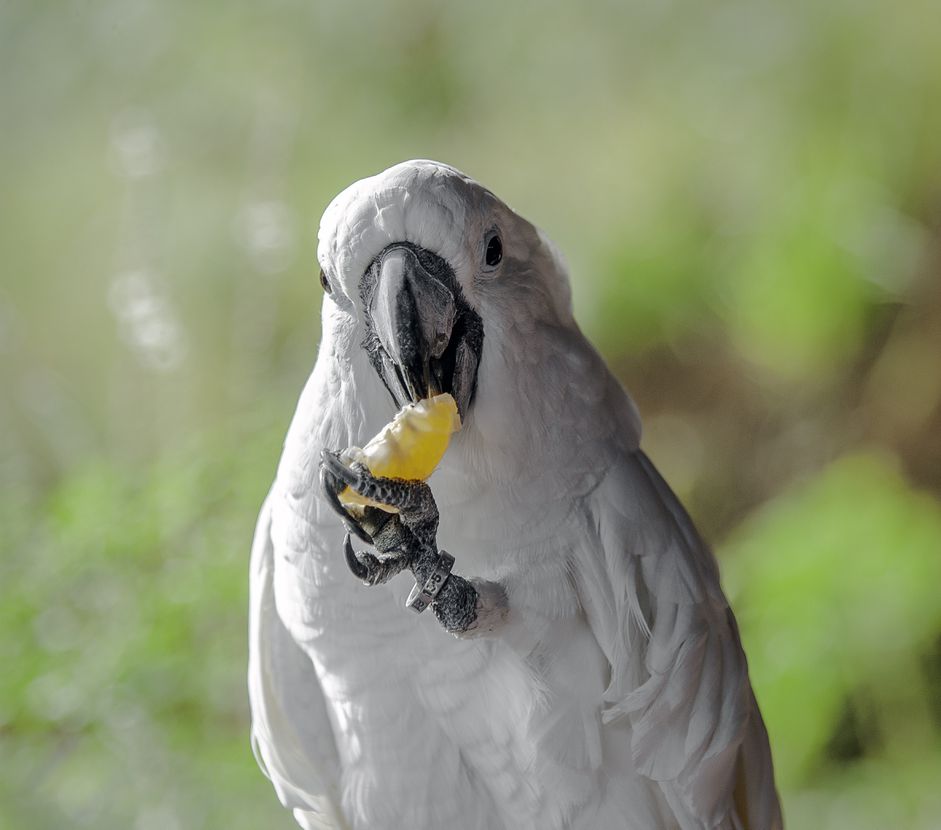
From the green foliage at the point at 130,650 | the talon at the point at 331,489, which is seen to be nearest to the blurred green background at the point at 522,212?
the green foliage at the point at 130,650

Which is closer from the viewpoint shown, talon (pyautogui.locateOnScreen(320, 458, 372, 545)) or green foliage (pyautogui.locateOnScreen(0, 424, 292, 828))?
talon (pyautogui.locateOnScreen(320, 458, 372, 545))

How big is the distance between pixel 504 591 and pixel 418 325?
25 cm

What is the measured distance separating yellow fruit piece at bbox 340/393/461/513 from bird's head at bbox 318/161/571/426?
4 centimetres

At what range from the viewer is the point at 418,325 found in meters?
0.70

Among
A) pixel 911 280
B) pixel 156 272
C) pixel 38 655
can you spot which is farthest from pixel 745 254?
pixel 38 655

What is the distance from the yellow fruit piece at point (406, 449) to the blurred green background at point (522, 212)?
0.99 meters

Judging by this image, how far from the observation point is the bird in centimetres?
75

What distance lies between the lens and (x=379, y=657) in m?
0.88

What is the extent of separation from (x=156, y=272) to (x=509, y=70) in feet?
2.69

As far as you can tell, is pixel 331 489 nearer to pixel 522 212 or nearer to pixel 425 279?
pixel 425 279

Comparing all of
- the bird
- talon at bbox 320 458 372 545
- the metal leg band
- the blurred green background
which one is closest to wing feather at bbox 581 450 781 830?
the bird

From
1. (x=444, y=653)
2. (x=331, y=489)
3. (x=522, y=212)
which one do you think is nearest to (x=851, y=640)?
(x=522, y=212)

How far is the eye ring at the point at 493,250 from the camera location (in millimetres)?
754

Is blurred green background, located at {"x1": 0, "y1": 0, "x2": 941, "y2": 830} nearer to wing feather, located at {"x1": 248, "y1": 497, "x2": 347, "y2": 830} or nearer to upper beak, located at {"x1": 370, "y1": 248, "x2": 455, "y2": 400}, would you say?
wing feather, located at {"x1": 248, "y1": 497, "x2": 347, "y2": 830}
